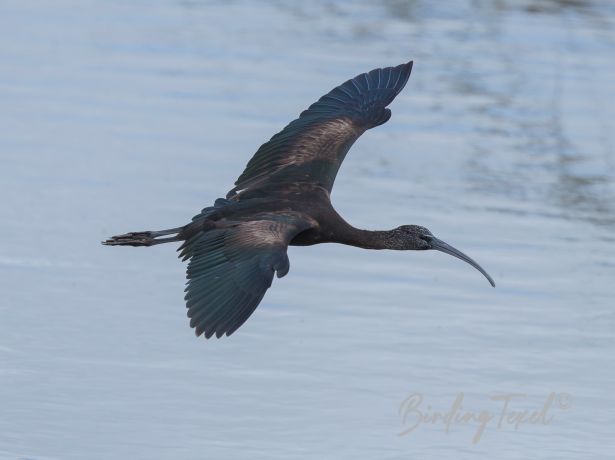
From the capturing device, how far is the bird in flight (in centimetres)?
832

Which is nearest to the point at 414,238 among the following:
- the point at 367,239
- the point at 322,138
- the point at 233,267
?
the point at 367,239

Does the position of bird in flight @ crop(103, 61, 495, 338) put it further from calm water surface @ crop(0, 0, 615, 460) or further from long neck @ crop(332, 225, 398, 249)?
calm water surface @ crop(0, 0, 615, 460)

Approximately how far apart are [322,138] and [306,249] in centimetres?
157

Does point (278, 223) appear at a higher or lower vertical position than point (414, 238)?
higher

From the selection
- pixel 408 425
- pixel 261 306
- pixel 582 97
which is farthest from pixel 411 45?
pixel 408 425

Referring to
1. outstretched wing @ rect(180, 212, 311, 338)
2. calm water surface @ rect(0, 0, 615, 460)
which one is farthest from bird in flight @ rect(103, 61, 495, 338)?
calm water surface @ rect(0, 0, 615, 460)

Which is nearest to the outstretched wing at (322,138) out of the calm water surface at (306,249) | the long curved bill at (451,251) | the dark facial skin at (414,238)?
the dark facial skin at (414,238)

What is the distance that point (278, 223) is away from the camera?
9.02 metres

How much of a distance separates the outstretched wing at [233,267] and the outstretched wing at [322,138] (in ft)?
2.82

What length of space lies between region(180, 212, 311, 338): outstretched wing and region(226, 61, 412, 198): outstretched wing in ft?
2.82

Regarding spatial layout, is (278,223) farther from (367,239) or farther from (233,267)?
(367,239)

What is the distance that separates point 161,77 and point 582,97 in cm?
381

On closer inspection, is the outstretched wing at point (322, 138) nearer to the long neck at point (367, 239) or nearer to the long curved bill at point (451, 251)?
the long neck at point (367, 239)

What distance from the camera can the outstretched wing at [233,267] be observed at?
8.16 metres
